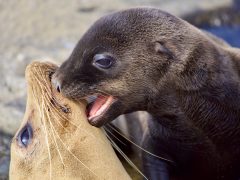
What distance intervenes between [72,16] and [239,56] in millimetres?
4482

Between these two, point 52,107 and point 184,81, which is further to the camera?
point 184,81

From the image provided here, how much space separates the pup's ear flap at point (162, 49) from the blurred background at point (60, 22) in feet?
10.1

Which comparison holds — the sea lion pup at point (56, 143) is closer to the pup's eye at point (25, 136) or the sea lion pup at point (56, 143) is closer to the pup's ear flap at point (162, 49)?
the pup's eye at point (25, 136)

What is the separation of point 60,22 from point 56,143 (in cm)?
509

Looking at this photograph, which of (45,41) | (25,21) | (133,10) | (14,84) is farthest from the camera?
(25,21)

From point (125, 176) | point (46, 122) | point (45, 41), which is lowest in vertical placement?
point (45, 41)

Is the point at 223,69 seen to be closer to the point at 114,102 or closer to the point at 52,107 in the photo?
the point at 114,102

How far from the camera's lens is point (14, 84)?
Result: 24.2ft

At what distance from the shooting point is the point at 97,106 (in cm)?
477

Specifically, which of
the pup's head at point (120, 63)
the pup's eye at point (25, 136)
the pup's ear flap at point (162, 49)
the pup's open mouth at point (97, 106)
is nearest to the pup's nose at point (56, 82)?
the pup's head at point (120, 63)

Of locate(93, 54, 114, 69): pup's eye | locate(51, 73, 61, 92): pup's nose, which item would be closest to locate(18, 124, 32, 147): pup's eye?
locate(51, 73, 61, 92): pup's nose

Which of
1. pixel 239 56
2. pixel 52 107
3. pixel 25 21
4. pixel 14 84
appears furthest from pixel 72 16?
pixel 52 107

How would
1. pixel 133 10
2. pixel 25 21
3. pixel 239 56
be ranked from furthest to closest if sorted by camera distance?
pixel 25 21 → pixel 239 56 → pixel 133 10

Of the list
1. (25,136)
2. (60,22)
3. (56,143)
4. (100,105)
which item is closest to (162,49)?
(100,105)
